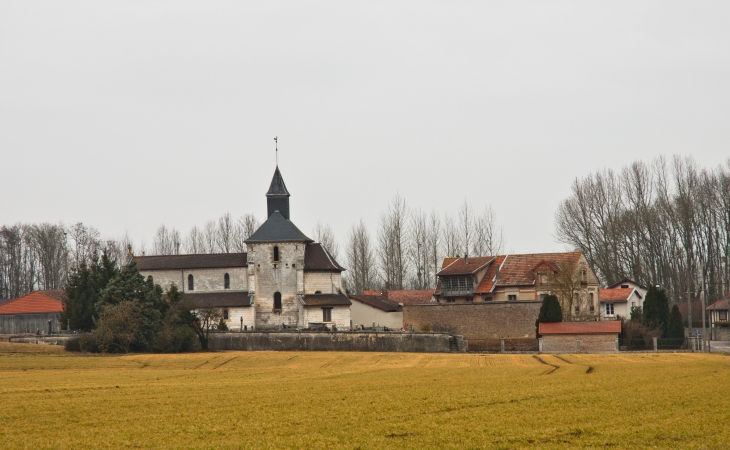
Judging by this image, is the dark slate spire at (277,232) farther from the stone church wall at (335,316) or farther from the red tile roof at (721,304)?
the red tile roof at (721,304)

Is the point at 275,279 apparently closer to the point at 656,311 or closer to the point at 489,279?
the point at 489,279

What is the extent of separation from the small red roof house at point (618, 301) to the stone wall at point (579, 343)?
18.9 meters

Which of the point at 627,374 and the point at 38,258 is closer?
the point at 627,374

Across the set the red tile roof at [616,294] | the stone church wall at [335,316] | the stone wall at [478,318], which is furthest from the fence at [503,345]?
the red tile roof at [616,294]

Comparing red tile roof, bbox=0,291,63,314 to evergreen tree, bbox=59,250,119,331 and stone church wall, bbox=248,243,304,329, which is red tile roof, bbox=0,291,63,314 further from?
stone church wall, bbox=248,243,304,329

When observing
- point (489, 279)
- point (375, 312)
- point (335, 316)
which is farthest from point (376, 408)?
point (489, 279)

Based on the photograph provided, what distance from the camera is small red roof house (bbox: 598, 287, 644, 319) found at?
6862cm

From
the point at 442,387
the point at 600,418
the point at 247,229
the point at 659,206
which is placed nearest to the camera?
the point at 600,418

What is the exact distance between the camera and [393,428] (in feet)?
53.6

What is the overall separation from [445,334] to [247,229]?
40201mm

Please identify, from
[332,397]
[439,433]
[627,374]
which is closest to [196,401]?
[332,397]

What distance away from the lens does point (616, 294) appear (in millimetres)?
69312

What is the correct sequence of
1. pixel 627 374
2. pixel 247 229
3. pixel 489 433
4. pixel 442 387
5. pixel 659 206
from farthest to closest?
pixel 247 229 → pixel 659 206 → pixel 627 374 → pixel 442 387 → pixel 489 433

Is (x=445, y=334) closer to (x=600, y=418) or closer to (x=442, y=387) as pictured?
(x=442, y=387)
